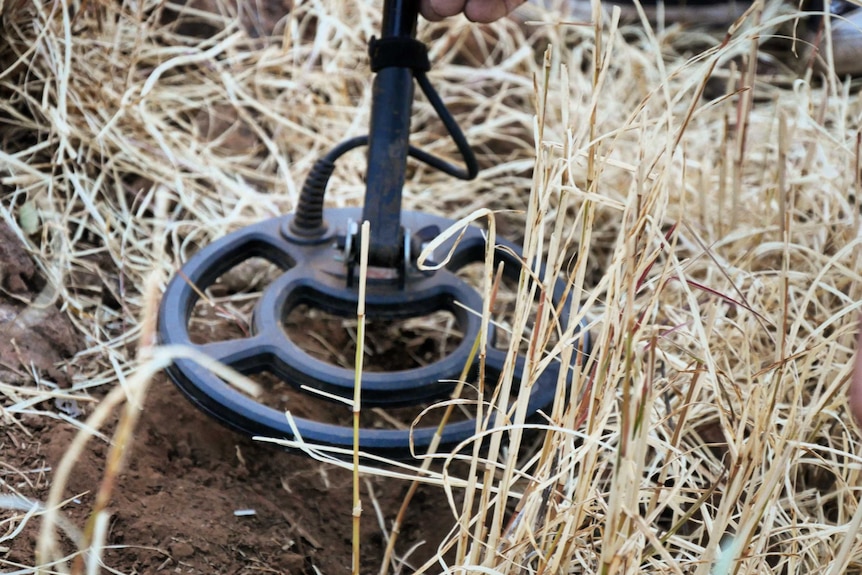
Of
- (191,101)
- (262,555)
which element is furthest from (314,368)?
(191,101)

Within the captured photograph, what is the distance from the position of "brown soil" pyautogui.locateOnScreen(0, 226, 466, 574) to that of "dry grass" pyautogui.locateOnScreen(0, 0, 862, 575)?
0.18ft

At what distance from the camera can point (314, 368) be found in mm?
1102

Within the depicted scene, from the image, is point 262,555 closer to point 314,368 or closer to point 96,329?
point 314,368

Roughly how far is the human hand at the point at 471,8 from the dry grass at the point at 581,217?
140 mm

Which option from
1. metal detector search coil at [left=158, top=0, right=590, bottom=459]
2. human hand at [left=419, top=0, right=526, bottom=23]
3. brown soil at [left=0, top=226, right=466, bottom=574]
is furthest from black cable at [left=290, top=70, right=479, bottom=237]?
brown soil at [left=0, top=226, right=466, bottom=574]

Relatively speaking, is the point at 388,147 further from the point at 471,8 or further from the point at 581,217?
the point at 581,217

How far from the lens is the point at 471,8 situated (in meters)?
1.13

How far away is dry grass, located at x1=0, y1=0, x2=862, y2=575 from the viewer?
77 centimetres

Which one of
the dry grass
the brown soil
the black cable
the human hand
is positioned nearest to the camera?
the dry grass

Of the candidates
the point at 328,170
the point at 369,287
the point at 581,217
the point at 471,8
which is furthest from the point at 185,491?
the point at 471,8

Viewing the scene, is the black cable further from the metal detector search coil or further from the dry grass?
the dry grass

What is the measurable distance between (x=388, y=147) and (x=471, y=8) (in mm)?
206

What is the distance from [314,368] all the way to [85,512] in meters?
0.30

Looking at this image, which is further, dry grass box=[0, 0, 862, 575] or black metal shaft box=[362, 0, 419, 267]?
black metal shaft box=[362, 0, 419, 267]
